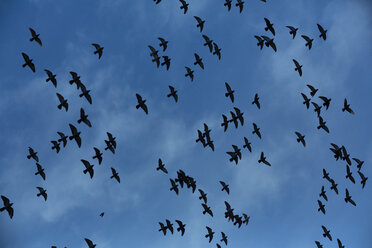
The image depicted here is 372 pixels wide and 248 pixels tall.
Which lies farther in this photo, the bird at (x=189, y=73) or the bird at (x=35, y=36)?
the bird at (x=189, y=73)

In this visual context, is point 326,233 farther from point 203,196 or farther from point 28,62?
point 28,62

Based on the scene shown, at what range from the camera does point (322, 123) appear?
7019 cm

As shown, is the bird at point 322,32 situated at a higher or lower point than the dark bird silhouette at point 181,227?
higher

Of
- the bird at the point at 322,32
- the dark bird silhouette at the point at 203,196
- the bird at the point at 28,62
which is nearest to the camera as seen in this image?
the bird at the point at 28,62

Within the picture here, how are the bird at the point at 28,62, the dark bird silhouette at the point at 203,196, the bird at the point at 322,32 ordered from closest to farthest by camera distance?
the bird at the point at 28,62 < the bird at the point at 322,32 < the dark bird silhouette at the point at 203,196

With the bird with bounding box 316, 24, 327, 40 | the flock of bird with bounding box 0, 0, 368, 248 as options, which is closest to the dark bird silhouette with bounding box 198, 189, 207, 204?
the flock of bird with bounding box 0, 0, 368, 248

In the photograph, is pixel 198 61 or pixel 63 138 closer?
pixel 63 138

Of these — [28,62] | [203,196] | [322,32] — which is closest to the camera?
[28,62]

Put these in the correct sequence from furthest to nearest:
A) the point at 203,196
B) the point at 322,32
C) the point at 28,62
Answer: the point at 203,196 < the point at 322,32 < the point at 28,62

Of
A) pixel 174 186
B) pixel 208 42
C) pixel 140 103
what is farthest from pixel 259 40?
pixel 174 186

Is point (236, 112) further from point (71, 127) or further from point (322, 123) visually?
point (71, 127)

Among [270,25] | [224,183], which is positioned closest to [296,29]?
[270,25]

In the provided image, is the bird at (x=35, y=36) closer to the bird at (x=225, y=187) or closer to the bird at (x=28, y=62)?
the bird at (x=28, y=62)

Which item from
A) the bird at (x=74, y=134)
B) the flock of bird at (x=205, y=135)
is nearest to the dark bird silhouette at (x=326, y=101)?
the flock of bird at (x=205, y=135)
